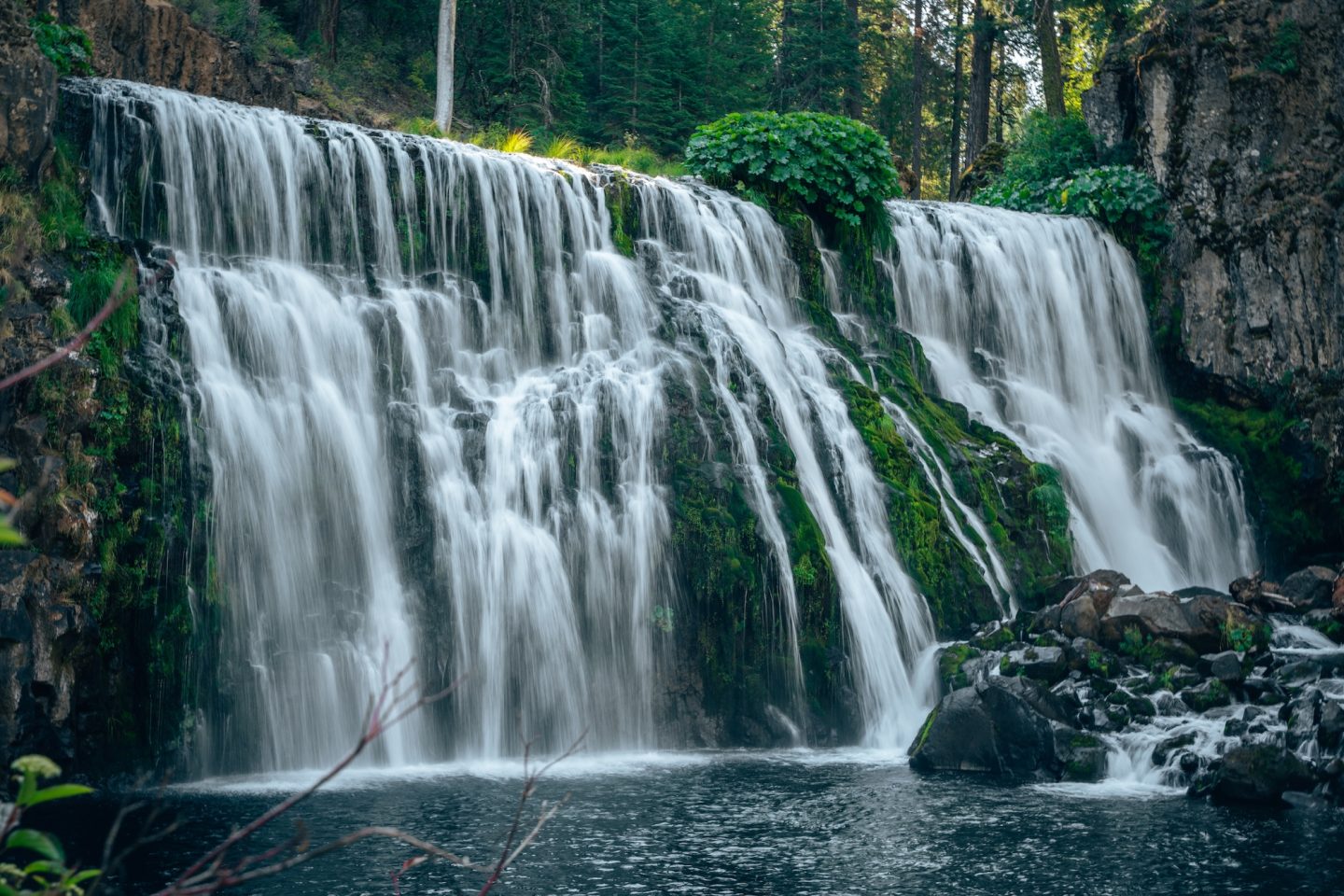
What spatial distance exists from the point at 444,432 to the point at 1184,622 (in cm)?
868

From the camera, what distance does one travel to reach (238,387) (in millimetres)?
13742

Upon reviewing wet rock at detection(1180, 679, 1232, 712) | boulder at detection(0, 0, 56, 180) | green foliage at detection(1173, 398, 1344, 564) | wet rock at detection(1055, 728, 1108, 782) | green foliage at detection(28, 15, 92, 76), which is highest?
green foliage at detection(28, 15, 92, 76)

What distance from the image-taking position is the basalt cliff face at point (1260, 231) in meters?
21.4

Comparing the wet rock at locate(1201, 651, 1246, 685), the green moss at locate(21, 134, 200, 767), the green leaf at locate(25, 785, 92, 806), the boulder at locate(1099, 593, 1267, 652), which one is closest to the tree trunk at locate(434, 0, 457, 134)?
the green moss at locate(21, 134, 200, 767)

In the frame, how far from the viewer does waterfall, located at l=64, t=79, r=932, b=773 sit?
1322cm

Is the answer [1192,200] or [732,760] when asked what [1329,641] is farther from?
[1192,200]

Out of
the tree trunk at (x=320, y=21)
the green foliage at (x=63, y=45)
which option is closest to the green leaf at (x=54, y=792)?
the green foliage at (x=63, y=45)

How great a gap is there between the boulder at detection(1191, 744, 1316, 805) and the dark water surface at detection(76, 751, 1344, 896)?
0.30m

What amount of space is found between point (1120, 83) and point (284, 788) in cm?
2117

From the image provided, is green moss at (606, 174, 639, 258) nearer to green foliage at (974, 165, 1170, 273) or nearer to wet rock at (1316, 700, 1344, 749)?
green foliage at (974, 165, 1170, 273)

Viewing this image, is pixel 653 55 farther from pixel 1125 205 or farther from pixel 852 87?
pixel 1125 205

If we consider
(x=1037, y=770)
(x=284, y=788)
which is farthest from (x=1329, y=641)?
(x=284, y=788)

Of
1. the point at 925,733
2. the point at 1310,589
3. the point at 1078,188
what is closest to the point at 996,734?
the point at 925,733

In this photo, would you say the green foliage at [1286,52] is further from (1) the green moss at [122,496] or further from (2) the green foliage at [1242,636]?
(1) the green moss at [122,496]
